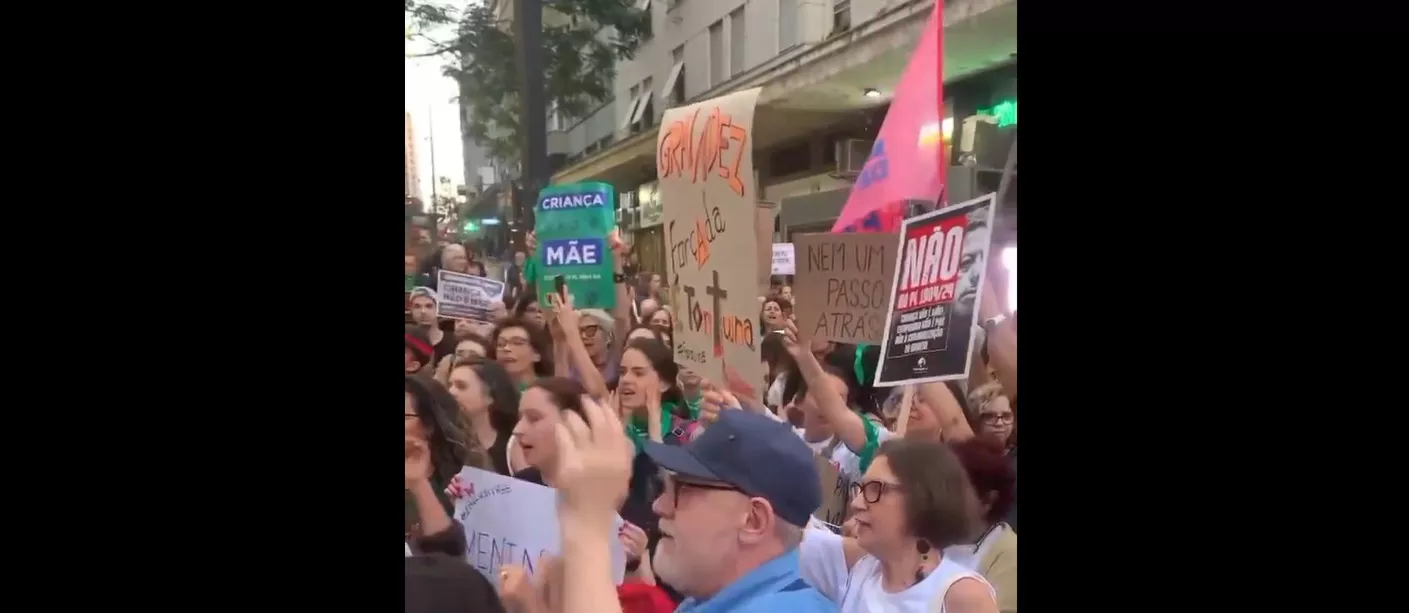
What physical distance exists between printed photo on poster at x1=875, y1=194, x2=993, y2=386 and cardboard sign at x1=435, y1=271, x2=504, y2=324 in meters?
0.95

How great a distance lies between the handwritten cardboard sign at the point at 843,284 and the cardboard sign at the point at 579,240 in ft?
1.50

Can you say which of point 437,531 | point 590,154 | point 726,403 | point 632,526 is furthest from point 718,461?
point 437,531

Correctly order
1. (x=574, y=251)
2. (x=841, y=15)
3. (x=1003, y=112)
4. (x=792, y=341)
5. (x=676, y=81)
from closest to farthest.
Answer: (x=1003, y=112) → (x=841, y=15) → (x=792, y=341) → (x=676, y=81) → (x=574, y=251)

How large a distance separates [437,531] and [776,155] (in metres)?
1.31

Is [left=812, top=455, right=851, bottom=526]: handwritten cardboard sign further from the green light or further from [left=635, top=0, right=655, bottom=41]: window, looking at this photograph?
[left=635, top=0, right=655, bottom=41]: window

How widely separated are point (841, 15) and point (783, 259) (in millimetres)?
486

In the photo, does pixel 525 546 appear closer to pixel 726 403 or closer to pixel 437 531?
pixel 437 531

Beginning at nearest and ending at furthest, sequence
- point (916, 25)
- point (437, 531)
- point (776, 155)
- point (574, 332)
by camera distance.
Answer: point (916, 25)
point (776, 155)
point (574, 332)
point (437, 531)

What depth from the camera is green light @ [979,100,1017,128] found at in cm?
176

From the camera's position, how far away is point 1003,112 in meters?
1.76

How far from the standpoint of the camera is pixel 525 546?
7.54 ft

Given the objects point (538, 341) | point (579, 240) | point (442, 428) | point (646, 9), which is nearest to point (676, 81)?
point (646, 9)

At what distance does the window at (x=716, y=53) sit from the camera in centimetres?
201

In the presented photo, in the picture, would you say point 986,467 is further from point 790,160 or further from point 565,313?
point 565,313
